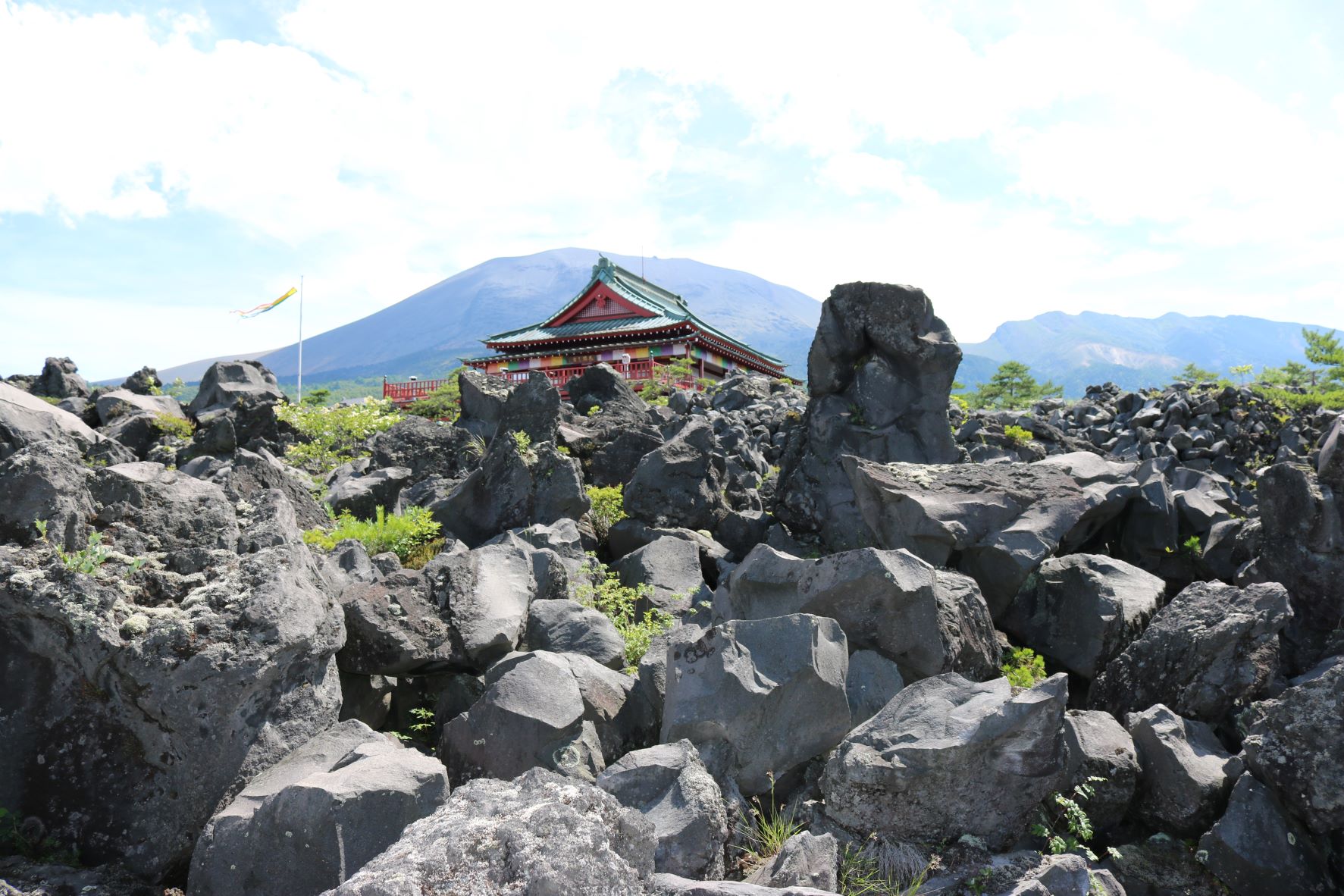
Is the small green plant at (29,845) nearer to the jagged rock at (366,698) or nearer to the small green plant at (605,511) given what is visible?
the jagged rock at (366,698)

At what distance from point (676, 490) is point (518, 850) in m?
8.97

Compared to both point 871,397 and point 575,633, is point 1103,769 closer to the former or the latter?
point 575,633

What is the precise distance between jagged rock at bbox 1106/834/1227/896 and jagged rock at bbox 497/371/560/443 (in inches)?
414

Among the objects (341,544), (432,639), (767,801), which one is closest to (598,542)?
(341,544)

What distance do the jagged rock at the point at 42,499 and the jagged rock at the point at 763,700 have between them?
13.4 feet

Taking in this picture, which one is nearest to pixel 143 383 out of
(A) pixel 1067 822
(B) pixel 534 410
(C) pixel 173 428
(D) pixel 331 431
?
(C) pixel 173 428

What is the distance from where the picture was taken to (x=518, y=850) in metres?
3.39

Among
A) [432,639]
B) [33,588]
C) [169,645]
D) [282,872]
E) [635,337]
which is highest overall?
[635,337]

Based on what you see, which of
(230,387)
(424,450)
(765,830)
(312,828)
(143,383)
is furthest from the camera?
(143,383)

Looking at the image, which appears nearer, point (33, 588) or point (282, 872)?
point (282, 872)

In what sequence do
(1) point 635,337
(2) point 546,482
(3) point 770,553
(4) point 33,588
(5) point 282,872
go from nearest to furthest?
(5) point 282,872, (4) point 33,588, (3) point 770,553, (2) point 546,482, (1) point 635,337

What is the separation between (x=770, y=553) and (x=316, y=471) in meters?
11.5

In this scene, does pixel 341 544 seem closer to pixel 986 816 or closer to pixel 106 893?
pixel 106 893

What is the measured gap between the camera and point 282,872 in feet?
14.5
